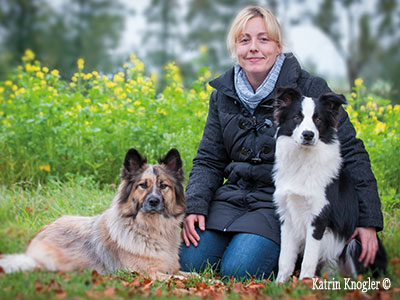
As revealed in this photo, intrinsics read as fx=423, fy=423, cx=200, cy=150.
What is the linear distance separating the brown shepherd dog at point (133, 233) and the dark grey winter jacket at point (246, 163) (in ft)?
1.14

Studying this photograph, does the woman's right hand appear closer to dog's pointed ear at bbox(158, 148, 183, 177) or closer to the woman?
the woman

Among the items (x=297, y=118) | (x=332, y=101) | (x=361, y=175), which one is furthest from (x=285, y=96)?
(x=361, y=175)

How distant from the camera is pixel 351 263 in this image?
3.30 m

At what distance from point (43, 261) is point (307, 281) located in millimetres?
2138

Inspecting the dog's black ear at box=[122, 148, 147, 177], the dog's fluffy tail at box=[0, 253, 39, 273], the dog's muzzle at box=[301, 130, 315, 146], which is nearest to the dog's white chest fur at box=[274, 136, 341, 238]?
the dog's muzzle at box=[301, 130, 315, 146]

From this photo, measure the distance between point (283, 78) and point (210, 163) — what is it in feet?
3.55

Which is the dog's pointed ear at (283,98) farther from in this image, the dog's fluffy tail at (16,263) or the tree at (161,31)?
the tree at (161,31)

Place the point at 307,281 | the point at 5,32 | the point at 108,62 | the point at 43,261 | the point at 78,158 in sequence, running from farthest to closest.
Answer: the point at 108,62 < the point at 5,32 < the point at 78,158 < the point at 43,261 < the point at 307,281

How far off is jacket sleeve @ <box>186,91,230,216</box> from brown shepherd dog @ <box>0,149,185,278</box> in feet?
0.90

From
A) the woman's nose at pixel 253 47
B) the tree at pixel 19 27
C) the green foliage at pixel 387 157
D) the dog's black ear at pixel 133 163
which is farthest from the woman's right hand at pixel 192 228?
the tree at pixel 19 27

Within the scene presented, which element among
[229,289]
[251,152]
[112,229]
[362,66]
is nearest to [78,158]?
[112,229]

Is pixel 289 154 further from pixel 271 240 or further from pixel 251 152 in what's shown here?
pixel 271 240

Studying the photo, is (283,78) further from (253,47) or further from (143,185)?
(143,185)

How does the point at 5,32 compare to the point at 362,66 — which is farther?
the point at 362,66
